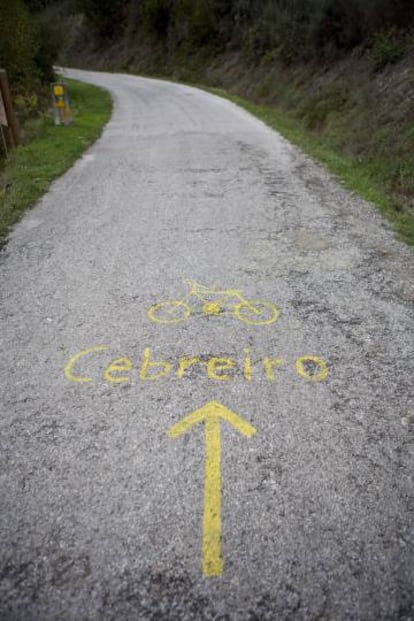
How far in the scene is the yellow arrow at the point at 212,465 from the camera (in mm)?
2043

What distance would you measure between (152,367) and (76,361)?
60 centimetres

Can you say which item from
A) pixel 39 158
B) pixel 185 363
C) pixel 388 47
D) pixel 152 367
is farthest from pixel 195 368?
pixel 388 47

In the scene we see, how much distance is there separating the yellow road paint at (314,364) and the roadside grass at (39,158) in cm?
421

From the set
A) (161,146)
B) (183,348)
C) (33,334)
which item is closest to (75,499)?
(183,348)

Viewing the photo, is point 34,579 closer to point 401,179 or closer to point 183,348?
point 183,348

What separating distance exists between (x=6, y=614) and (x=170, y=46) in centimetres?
3954

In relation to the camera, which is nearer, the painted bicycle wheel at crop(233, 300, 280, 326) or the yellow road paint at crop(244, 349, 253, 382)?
the yellow road paint at crop(244, 349, 253, 382)

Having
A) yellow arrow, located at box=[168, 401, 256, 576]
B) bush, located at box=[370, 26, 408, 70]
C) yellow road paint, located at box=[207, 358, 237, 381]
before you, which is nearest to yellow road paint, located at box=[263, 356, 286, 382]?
yellow road paint, located at box=[207, 358, 237, 381]

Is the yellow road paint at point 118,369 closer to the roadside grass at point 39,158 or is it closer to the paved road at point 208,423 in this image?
the paved road at point 208,423

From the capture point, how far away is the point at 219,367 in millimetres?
3225

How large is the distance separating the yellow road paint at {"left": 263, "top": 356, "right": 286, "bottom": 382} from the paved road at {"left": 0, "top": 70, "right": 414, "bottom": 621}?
0.02m

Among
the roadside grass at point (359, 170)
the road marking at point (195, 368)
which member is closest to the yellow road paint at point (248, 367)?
the road marking at point (195, 368)

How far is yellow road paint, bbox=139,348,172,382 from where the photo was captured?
10.3 feet

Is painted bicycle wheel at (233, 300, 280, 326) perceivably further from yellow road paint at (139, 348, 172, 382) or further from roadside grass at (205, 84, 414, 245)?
roadside grass at (205, 84, 414, 245)
